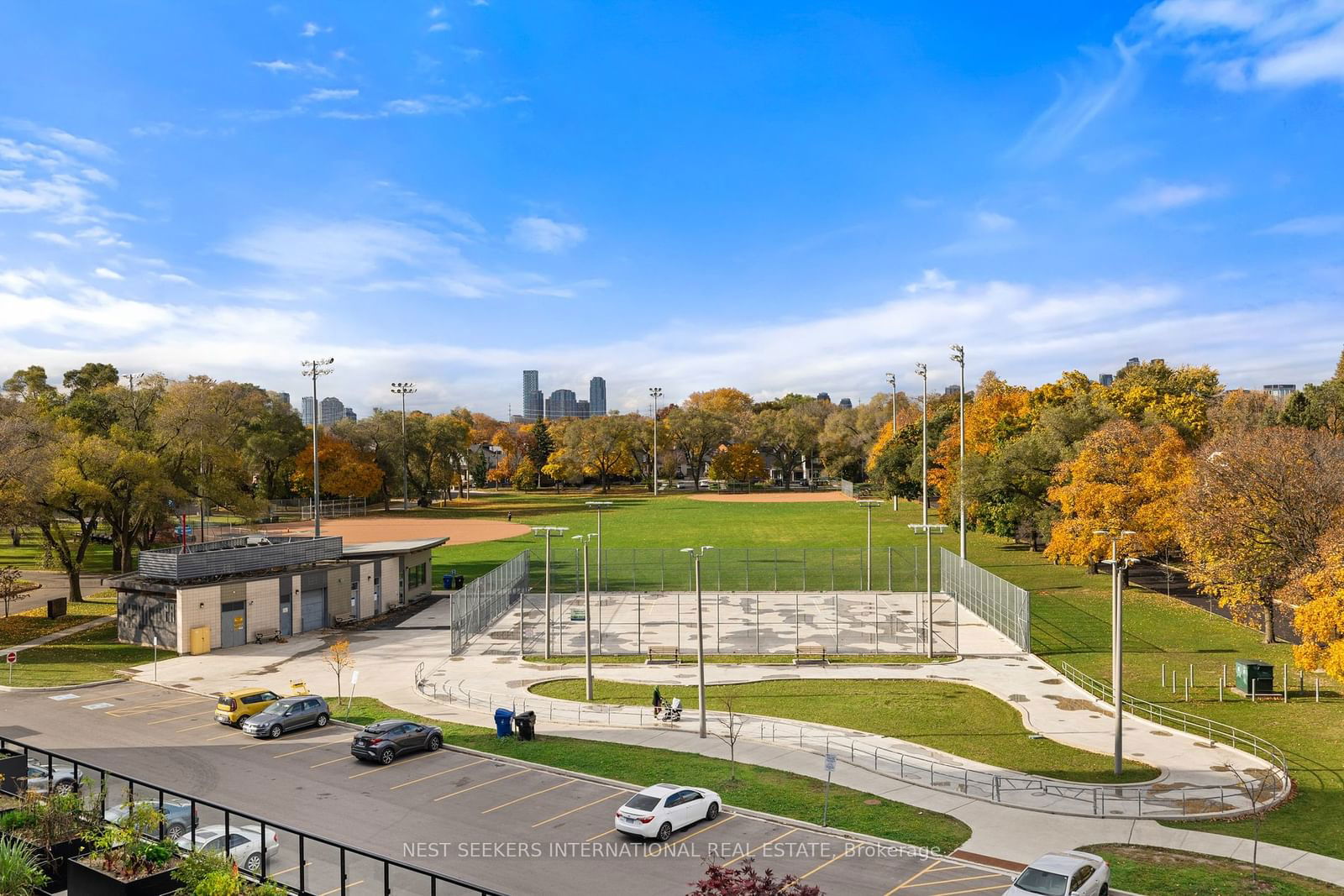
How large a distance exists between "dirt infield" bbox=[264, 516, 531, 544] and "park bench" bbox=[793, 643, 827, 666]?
4928 centimetres

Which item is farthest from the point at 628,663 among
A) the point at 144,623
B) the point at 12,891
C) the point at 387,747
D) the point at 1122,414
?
the point at 1122,414

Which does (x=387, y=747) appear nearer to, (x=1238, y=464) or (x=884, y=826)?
(x=884, y=826)

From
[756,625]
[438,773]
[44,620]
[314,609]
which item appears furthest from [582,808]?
[44,620]

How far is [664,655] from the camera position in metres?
43.0

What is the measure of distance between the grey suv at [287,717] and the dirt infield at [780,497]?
103 metres

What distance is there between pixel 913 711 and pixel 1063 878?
16.9 m

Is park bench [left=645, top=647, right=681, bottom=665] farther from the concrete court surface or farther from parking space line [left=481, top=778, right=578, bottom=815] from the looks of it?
parking space line [left=481, top=778, right=578, bottom=815]

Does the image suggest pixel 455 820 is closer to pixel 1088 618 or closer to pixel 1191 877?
pixel 1191 877

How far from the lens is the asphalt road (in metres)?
17.8

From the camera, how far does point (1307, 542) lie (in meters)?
38.0

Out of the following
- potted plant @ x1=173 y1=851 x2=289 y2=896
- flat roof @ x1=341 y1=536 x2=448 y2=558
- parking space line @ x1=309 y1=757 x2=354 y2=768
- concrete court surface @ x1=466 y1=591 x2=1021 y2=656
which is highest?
potted plant @ x1=173 y1=851 x2=289 y2=896

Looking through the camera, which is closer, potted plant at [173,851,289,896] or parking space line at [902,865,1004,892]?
potted plant at [173,851,289,896]

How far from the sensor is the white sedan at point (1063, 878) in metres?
15.9

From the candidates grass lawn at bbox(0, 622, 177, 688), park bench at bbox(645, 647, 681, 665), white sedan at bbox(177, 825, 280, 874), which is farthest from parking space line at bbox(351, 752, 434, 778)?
grass lawn at bbox(0, 622, 177, 688)
